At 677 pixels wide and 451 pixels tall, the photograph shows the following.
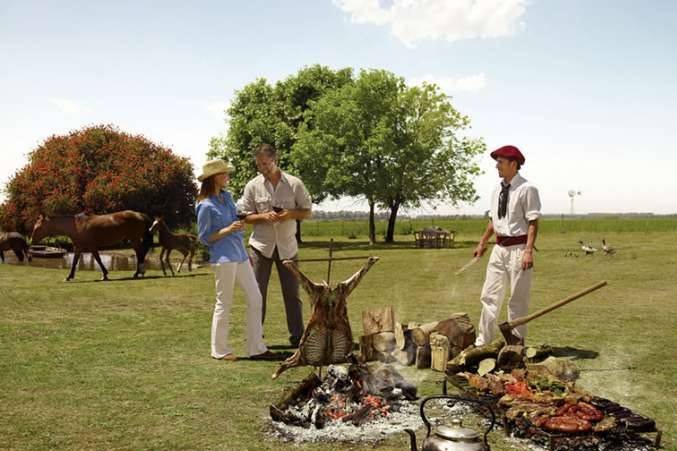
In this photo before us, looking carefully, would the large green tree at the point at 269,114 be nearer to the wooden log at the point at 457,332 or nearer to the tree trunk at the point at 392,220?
the tree trunk at the point at 392,220

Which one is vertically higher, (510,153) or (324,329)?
(510,153)

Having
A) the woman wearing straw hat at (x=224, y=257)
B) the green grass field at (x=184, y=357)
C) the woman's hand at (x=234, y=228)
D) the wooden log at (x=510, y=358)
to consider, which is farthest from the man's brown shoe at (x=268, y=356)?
the wooden log at (x=510, y=358)

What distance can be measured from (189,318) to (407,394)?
602 centimetres

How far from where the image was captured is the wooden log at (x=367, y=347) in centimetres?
775

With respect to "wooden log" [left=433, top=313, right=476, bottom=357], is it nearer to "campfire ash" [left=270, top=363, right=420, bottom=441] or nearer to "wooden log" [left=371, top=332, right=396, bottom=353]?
"wooden log" [left=371, top=332, right=396, bottom=353]

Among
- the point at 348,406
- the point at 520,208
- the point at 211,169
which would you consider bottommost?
the point at 348,406

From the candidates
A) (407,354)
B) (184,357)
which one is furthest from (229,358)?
(407,354)

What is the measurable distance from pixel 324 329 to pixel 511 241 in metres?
2.77

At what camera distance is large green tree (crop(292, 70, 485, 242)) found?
37844 millimetres

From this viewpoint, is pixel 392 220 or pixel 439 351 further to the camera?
pixel 392 220

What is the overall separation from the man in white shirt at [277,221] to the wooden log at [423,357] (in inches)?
70.5

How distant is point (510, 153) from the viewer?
7.53 meters

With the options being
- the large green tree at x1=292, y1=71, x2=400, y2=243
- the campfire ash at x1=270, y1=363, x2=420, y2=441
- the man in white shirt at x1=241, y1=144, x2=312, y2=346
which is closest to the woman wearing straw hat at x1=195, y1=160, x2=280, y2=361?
the man in white shirt at x1=241, y1=144, x2=312, y2=346

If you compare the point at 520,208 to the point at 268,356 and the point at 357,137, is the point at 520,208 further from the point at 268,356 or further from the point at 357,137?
the point at 357,137
